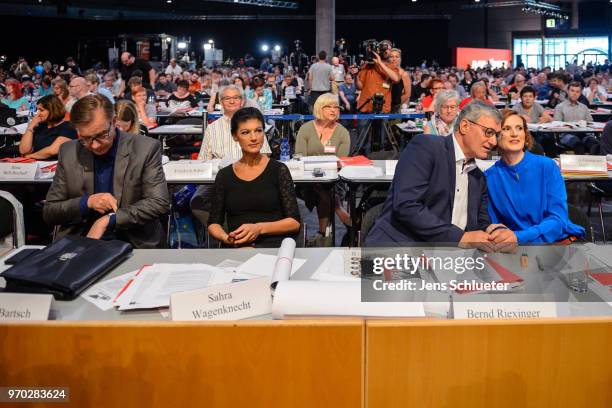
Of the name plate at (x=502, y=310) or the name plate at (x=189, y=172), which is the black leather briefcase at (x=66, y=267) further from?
the name plate at (x=189, y=172)

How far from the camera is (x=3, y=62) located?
66.7 feet

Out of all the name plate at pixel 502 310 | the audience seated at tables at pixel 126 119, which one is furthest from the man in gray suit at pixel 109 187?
the name plate at pixel 502 310

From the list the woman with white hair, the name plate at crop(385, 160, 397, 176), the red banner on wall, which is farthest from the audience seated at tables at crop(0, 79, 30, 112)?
the red banner on wall

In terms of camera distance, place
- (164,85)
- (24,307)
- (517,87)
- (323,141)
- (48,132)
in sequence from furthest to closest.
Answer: (164,85)
(517,87)
(323,141)
(48,132)
(24,307)

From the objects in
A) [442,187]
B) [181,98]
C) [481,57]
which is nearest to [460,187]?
[442,187]

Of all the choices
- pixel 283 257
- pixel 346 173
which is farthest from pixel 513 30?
pixel 283 257

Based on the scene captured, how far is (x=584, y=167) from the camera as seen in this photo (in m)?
3.92

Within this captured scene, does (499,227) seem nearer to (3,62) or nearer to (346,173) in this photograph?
(346,173)

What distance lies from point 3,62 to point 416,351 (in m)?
22.2

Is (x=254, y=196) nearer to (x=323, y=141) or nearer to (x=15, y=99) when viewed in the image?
(x=323, y=141)

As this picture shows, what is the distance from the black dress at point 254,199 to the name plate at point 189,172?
2.75 ft

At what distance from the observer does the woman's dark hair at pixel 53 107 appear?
4.53 meters

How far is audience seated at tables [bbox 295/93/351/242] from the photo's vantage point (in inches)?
181

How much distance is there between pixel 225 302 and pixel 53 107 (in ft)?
12.2
